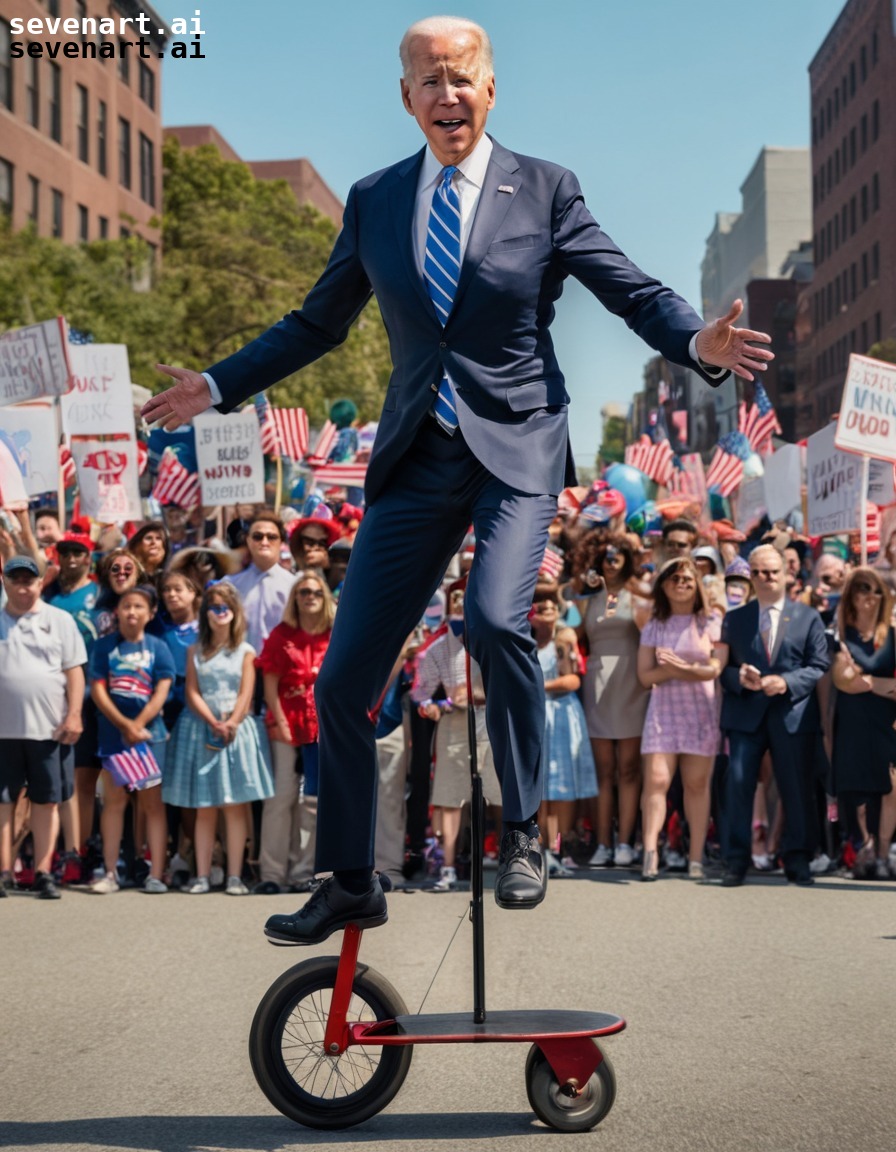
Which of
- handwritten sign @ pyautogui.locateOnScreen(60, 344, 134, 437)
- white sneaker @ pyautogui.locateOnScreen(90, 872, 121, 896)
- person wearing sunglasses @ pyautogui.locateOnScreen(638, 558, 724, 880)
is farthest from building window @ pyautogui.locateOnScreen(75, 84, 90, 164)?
white sneaker @ pyautogui.locateOnScreen(90, 872, 121, 896)

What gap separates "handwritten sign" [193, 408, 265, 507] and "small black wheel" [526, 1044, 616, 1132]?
11638 mm

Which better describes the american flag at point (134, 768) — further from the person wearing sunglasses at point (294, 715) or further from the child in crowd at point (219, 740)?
the person wearing sunglasses at point (294, 715)

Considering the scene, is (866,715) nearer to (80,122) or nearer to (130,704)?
(130,704)

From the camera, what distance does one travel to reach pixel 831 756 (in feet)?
34.3

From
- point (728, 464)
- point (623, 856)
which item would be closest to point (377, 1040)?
point (623, 856)

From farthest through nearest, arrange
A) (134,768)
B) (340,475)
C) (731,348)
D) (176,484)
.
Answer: (340,475)
(176,484)
(134,768)
(731,348)

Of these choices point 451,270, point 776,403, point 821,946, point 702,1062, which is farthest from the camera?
point 776,403

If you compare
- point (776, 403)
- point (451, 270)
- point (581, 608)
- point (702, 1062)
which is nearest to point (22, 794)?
point (581, 608)

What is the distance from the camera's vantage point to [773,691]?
1023cm

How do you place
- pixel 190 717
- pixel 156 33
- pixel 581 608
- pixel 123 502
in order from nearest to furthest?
pixel 190 717
pixel 581 608
pixel 123 502
pixel 156 33

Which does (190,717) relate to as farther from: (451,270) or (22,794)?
(451,270)

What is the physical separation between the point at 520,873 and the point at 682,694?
21.5 ft

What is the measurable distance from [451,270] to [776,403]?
8235 cm

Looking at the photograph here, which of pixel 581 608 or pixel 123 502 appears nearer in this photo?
pixel 581 608
